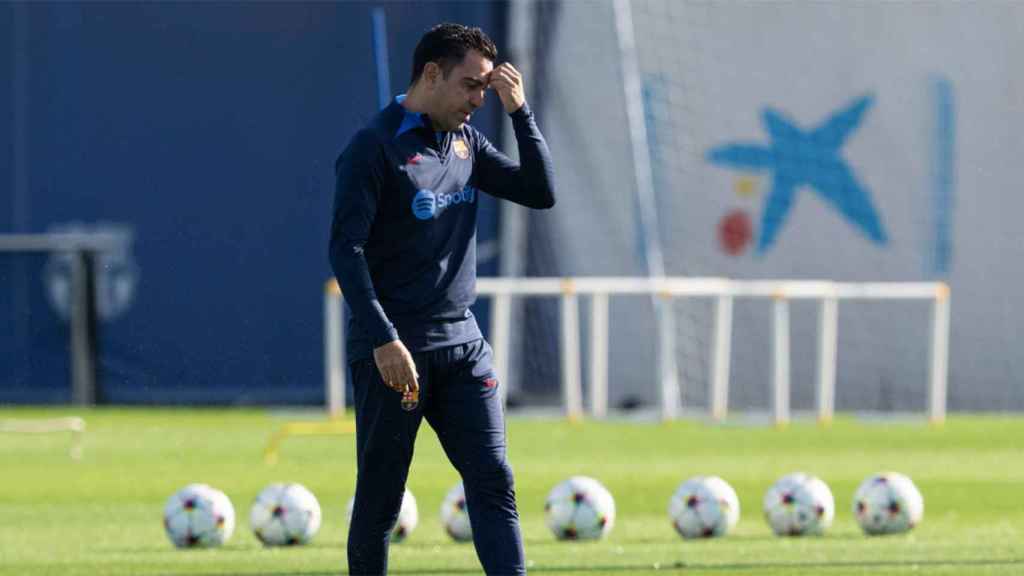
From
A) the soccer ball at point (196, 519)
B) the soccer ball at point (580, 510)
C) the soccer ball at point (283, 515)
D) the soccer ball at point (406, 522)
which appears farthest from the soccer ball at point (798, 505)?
the soccer ball at point (196, 519)

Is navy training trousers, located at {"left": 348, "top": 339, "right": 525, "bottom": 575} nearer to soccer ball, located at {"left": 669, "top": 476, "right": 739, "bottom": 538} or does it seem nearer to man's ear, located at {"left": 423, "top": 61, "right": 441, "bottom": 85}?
man's ear, located at {"left": 423, "top": 61, "right": 441, "bottom": 85}

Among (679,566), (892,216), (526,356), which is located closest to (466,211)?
(679,566)

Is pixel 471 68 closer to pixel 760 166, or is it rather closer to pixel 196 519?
pixel 196 519

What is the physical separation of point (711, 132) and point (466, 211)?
17067 mm

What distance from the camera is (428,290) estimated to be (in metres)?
7.62

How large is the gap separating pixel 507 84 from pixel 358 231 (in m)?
0.75

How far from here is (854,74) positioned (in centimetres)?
2417

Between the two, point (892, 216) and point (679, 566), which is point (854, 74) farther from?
point (679, 566)

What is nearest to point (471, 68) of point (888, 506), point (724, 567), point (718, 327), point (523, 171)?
point (523, 171)

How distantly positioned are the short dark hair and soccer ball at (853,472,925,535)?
4.83 m

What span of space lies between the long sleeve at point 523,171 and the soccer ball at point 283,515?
3.80m

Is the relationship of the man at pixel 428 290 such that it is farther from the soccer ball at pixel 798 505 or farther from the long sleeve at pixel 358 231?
the soccer ball at pixel 798 505

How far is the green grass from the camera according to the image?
10.4 metres

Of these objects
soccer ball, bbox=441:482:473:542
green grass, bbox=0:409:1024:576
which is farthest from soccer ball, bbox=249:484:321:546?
soccer ball, bbox=441:482:473:542
